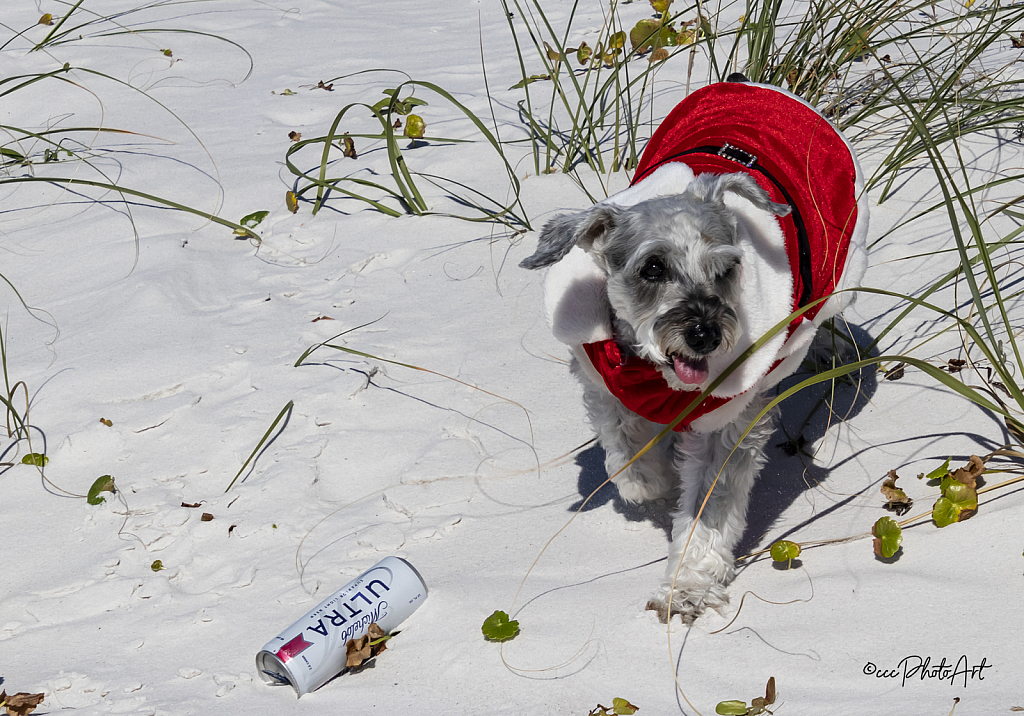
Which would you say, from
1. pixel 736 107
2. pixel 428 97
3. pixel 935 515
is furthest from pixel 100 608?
pixel 428 97

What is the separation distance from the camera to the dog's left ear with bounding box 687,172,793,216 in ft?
10.5

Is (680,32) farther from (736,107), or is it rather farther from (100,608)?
(100,608)

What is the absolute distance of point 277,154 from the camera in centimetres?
620

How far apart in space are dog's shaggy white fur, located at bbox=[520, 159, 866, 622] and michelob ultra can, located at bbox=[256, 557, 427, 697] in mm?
918

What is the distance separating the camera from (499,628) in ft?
9.86

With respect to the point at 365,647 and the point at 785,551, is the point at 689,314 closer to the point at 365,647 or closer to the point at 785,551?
the point at 785,551

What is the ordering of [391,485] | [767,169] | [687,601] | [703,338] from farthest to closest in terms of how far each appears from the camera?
[391,485]
[767,169]
[687,601]
[703,338]

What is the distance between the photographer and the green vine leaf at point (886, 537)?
121 inches

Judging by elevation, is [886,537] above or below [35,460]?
above

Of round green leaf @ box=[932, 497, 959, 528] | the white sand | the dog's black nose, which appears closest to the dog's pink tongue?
the dog's black nose

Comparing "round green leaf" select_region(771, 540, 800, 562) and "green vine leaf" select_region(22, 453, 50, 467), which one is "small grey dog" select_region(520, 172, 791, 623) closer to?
"round green leaf" select_region(771, 540, 800, 562)

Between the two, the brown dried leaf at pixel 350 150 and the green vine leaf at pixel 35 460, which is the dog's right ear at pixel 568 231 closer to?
the green vine leaf at pixel 35 460

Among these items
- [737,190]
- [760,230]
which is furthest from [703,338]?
[737,190]

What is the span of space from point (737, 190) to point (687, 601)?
150 cm
